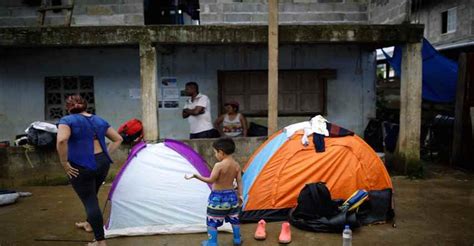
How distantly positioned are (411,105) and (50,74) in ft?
22.3

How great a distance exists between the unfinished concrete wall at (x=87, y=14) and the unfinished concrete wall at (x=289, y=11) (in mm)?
1288

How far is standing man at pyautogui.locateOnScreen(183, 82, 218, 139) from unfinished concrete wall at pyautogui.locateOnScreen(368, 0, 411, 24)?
11.9ft

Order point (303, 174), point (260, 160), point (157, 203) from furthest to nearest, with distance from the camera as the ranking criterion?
1. point (260, 160)
2. point (303, 174)
3. point (157, 203)

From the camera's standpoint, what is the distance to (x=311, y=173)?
16.8 feet

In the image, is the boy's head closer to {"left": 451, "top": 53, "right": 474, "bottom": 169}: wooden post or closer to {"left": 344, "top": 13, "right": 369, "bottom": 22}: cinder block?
{"left": 344, "top": 13, "right": 369, "bottom": 22}: cinder block

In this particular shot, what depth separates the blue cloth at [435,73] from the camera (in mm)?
8016

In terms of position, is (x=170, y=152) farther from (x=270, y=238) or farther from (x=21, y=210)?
(x=21, y=210)

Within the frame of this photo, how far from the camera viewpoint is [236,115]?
748 centimetres

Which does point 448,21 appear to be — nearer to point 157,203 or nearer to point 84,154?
point 157,203

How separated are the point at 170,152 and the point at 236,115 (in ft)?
8.46

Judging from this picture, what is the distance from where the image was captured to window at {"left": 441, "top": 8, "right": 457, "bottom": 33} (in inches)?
579

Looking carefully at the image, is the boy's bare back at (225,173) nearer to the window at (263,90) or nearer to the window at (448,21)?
the window at (263,90)

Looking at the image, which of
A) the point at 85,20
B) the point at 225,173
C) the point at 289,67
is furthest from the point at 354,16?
the point at 225,173

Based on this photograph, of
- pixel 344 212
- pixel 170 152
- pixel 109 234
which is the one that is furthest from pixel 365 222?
pixel 109 234
